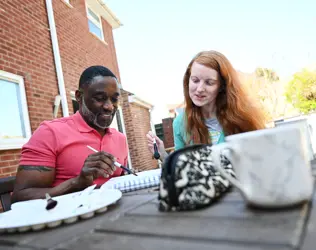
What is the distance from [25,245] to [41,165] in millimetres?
889

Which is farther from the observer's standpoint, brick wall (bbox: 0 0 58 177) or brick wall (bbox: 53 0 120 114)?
brick wall (bbox: 53 0 120 114)

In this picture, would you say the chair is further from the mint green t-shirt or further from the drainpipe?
the drainpipe

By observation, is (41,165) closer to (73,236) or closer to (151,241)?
(73,236)

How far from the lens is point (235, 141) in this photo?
50cm

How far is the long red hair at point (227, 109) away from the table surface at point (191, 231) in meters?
1.24

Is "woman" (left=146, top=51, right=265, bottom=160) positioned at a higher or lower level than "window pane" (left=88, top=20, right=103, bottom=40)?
lower

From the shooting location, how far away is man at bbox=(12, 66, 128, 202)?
1156 mm

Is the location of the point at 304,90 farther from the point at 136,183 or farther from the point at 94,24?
the point at 136,183

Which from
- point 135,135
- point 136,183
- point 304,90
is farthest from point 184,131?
point 304,90

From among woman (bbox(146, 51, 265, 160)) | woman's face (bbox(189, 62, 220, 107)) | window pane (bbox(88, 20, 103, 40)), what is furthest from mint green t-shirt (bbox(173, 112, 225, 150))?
window pane (bbox(88, 20, 103, 40))

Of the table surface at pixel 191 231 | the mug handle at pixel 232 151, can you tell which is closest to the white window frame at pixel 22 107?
the table surface at pixel 191 231

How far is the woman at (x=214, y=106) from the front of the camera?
1.85 metres

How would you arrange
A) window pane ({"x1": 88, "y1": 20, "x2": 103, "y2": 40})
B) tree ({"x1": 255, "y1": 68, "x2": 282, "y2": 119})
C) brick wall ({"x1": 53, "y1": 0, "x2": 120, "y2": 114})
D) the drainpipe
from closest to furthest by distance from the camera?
the drainpipe → brick wall ({"x1": 53, "y1": 0, "x2": 120, "y2": 114}) → window pane ({"x1": 88, "y1": 20, "x2": 103, "y2": 40}) → tree ({"x1": 255, "y1": 68, "x2": 282, "y2": 119})

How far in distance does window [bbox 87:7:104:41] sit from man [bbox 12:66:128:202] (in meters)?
5.52
